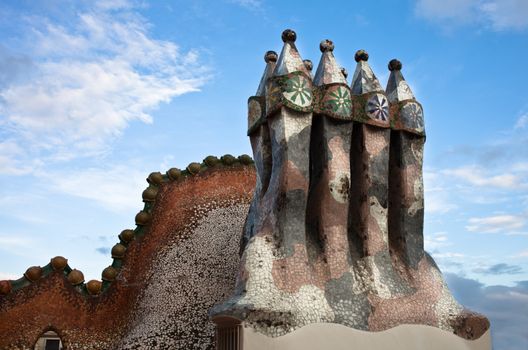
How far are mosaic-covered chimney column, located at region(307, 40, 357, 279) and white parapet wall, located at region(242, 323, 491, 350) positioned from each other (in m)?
→ 0.65

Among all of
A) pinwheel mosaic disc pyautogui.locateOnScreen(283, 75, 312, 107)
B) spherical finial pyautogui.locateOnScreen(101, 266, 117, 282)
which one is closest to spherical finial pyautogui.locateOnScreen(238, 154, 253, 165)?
spherical finial pyautogui.locateOnScreen(101, 266, 117, 282)

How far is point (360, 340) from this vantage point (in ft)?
20.8

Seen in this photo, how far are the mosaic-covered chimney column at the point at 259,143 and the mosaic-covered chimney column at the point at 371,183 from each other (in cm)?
104

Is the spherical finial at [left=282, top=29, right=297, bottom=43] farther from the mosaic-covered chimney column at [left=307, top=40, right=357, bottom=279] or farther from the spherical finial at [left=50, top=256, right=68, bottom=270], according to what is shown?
the spherical finial at [left=50, top=256, right=68, bottom=270]

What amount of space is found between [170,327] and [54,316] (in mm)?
1788

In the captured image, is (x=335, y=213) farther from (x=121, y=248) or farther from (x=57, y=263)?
(x=57, y=263)

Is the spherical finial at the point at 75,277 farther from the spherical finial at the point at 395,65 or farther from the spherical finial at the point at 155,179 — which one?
the spherical finial at the point at 395,65

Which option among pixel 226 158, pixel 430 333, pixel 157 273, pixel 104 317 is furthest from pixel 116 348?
pixel 430 333

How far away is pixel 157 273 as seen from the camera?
898 cm

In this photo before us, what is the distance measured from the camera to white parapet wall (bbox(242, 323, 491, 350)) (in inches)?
230

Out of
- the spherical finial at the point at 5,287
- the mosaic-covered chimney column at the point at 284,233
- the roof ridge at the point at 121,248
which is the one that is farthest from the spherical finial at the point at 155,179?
the mosaic-covered chimney column at the point at 284,233

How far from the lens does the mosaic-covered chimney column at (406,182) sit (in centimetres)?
743

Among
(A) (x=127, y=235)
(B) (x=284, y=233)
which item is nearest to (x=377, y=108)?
(B) (x=284, y=233)

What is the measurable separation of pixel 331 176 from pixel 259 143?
3.20 ft
